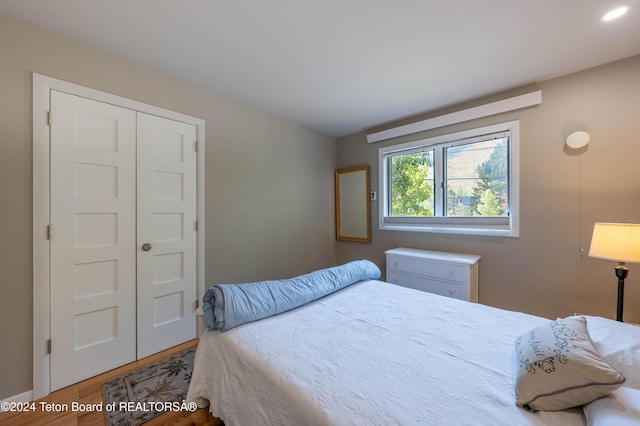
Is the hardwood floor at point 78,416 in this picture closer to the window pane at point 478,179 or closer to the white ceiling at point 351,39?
the white ceiling at point 351,39

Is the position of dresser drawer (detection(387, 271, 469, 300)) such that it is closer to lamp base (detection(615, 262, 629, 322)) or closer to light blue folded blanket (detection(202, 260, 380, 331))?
lamp base (detection(615, 262, 629, 322))

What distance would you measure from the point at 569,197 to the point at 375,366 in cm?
225

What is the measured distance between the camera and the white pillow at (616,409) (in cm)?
65

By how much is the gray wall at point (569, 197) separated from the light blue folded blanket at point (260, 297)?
1.67m

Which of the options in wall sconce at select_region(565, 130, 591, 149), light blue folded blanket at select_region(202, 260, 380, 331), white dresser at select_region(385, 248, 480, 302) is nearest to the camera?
light blue folded blanket at select_region(202, 260, 380, 331)

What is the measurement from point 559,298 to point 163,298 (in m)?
3.37

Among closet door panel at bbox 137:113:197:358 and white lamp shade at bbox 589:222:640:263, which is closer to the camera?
white lamp shade at bbox 589:222:640:263

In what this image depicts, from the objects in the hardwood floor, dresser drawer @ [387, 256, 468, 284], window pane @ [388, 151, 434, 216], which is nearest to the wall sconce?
window pane @ [388, 151, 434, 216]

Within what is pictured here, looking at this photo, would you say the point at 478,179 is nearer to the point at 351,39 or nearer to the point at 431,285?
the point at 431,285

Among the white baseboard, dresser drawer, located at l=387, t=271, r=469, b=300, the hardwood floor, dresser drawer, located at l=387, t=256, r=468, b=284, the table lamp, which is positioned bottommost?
the hardwood floor

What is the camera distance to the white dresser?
2.30 m

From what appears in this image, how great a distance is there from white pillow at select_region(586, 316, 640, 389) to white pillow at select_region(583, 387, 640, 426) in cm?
14

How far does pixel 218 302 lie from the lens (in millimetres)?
1330

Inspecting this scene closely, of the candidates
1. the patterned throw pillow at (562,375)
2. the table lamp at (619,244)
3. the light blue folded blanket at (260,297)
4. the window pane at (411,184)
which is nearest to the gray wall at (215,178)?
the window pane at (411,184)
